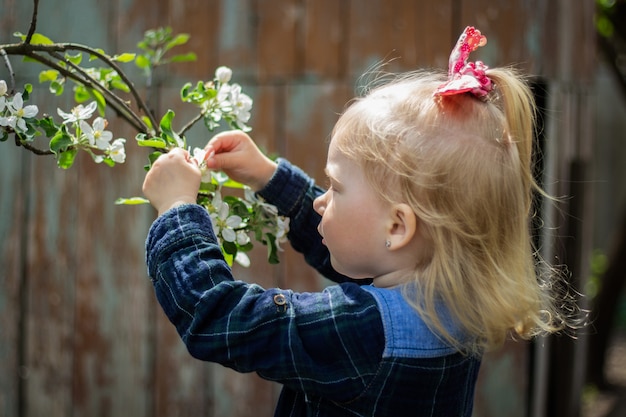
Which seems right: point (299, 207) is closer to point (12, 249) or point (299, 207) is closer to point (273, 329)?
point (273, 329)

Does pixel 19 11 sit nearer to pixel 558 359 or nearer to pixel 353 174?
pixel 353 174

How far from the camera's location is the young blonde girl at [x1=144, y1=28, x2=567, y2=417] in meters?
1.21

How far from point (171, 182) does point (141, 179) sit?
1.51 metres

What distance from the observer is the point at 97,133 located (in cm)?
133

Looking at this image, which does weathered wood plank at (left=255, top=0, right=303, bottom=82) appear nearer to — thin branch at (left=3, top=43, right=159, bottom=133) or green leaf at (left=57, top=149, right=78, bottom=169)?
thin branch at (left=3, top=43, right=159, bottom=133)

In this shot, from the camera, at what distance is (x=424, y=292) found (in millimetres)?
1241

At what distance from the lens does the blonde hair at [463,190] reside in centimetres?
125

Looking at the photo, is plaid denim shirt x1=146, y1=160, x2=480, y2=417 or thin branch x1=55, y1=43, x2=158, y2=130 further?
thin branch x1=55, y1=43, x2=158, y2=130

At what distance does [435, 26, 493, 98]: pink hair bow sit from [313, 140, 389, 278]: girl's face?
7.7 inches

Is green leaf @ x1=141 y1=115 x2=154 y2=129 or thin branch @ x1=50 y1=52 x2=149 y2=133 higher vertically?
thin branch @ x1=50 y1=52 x2=149 y2=133

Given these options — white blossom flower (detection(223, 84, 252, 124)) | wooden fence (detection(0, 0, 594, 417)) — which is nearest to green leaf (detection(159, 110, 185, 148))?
white blossom flower (detection(223, 84, 252, 124))

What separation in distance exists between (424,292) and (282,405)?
35 cm

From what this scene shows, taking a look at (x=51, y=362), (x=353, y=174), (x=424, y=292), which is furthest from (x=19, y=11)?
(x=424, y=292)

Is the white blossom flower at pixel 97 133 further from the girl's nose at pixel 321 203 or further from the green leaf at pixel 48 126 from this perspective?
the girl's nose at pixel 321 203
